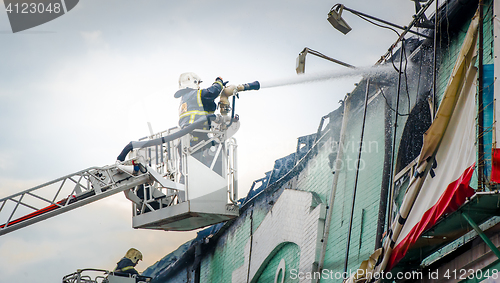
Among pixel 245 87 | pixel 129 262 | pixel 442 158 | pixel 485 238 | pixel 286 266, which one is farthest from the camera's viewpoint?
pixel 129 262

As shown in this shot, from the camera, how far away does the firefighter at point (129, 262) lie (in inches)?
646

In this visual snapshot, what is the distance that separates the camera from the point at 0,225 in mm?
12305

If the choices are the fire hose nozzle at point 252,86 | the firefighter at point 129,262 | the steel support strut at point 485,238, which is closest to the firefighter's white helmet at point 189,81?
the fire hose nozzle at point 252,86

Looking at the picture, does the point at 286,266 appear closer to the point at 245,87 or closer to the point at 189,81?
the point at 245,87

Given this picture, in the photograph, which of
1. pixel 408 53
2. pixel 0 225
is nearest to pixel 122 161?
pixel 0 225

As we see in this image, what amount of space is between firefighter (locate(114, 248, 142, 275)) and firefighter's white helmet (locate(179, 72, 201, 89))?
528 cm

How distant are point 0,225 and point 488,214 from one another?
9.57 metres

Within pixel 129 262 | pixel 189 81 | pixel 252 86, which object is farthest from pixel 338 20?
pixel 129 262

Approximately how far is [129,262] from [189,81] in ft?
18.2

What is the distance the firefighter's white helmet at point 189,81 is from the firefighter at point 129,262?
5.28 m

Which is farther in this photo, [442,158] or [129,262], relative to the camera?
[129,262]

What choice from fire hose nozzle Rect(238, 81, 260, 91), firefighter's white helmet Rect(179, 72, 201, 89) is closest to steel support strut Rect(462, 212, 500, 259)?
fire hose nozzle Rect(238, 81, 260, 91)

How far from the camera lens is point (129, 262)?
54.6 ft

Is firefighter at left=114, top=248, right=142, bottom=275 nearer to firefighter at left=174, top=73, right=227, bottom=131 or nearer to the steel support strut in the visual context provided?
firefighter at left=174, top=73, right=227, bottom=131
